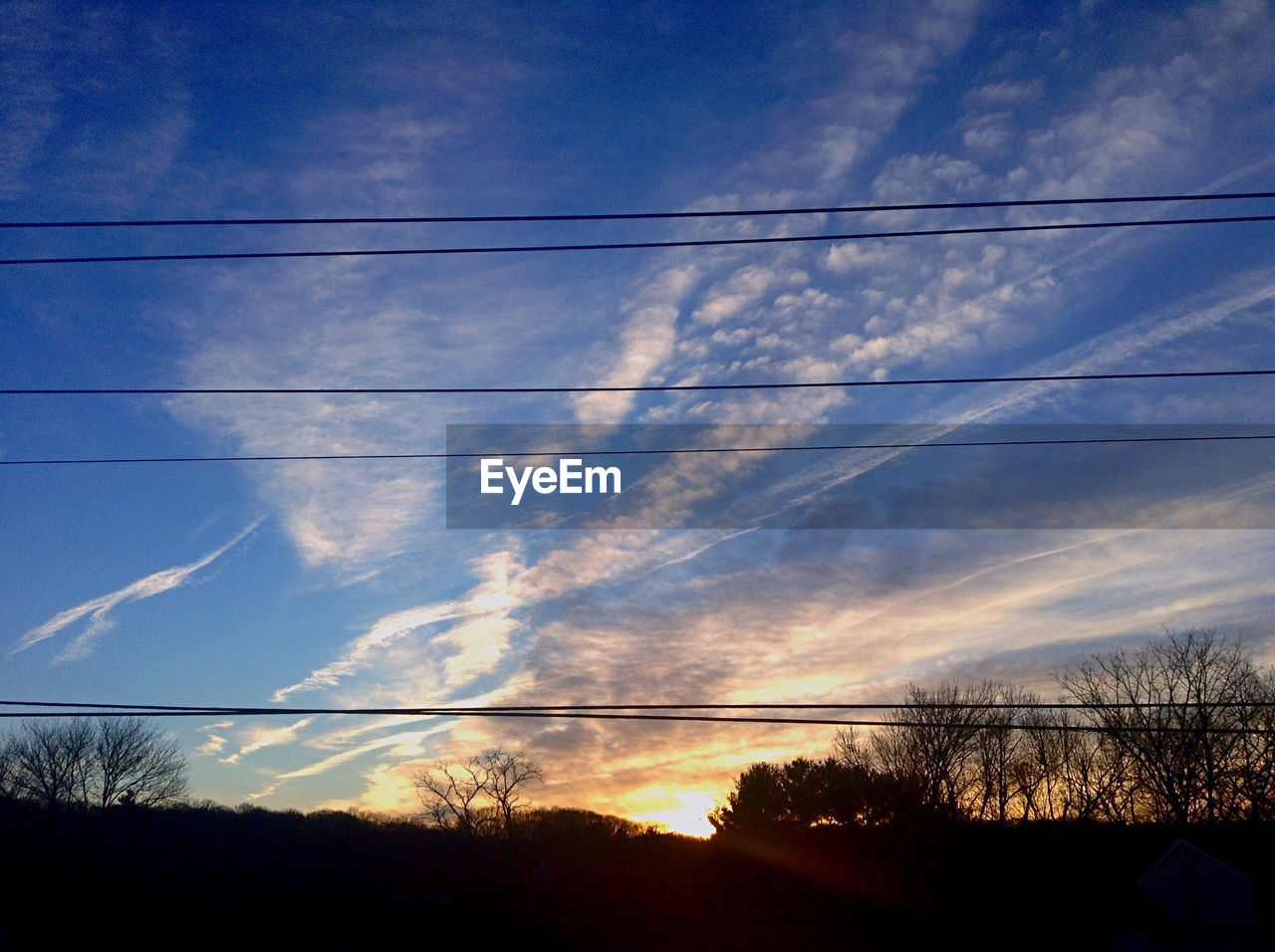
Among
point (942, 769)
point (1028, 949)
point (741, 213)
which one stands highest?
point (741, 213)

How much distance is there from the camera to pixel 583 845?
204 feet

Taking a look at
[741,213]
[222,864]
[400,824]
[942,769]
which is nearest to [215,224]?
[741,213]

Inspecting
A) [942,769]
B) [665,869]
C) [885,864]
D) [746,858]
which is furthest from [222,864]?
[942,769]

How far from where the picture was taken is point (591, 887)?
51.9 metres

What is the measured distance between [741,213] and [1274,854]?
44.1 metres

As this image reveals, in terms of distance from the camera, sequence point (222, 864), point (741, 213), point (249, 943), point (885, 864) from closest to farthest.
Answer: point (741, 213)
point (249, 943)
point (885, 864)
point (222, 864)

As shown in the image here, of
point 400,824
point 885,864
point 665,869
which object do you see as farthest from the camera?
point 400,824

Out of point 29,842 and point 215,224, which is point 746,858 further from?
point 215,224

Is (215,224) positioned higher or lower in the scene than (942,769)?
higher

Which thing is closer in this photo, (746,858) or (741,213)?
(741,213)

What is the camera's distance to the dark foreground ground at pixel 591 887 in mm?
42562

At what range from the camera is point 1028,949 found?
131ft

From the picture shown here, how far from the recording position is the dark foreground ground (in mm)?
42562

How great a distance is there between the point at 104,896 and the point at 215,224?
176ft
